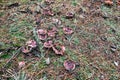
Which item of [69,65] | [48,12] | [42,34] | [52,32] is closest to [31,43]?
[42,34]

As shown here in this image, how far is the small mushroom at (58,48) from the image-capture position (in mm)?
2301

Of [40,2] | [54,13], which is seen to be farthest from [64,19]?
[40,2]

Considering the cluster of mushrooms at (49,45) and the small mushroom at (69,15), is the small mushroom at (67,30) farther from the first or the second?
the small mushroom at (69,15)

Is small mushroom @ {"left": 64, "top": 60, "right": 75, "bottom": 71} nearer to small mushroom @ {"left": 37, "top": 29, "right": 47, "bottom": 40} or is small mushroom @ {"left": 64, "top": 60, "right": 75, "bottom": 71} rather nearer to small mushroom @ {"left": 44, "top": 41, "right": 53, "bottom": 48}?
small mushroom @ {"left": 44, "top": 41, "right": 53, "bottom": 48}

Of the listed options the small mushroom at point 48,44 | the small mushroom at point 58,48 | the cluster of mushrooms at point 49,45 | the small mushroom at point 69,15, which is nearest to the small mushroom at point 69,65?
the cluster of mushrooms at point 49,45

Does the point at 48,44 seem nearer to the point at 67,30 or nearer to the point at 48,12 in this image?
the point at 67,30

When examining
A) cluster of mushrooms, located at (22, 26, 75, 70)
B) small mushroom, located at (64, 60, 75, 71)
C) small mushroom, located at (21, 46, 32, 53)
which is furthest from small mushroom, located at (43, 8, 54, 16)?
small mushroom, located at (64, 60, 75, 71)

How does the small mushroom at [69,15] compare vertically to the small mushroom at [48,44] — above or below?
above

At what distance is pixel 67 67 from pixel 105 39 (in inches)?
27.1

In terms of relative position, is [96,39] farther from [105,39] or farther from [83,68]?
[83,68]

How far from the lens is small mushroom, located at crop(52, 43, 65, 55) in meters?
2.30

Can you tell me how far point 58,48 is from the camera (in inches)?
92.7

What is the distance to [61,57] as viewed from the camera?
2.30 meters

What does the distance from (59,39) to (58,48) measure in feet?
0.49
